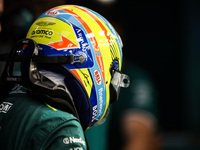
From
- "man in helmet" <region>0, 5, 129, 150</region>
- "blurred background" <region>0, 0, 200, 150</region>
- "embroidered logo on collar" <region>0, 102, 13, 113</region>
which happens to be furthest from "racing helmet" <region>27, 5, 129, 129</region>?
"blurred background" <region>0, 0, 200, 150</region>

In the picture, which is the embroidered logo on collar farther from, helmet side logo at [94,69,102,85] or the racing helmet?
helmet side logo at [94,69,102,85]

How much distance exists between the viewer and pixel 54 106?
1.27 metres

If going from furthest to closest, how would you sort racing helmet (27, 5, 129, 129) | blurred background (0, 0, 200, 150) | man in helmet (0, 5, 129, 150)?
blurred background (0, 0, 200, 150) → racing helmet (27, 5, 129, 129) → man in helmet (0, 5, 129, 150)

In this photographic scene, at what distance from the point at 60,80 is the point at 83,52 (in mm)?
154

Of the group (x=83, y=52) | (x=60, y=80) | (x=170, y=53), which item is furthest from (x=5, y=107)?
(x=170, y=53)

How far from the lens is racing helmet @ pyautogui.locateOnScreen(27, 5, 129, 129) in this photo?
4.47 feet

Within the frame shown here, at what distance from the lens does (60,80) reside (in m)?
→ 1.34

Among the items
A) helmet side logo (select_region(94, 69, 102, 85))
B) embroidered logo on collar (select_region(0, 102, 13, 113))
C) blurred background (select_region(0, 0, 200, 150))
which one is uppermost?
helmet side logo (select_region(94, 69, 102, 85))

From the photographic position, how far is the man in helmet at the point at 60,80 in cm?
117

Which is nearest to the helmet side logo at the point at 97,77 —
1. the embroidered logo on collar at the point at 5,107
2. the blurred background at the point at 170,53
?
the embroidered logo on collar at the point at 5,107

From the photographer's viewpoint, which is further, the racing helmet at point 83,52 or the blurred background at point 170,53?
the blurred background at point 170,53

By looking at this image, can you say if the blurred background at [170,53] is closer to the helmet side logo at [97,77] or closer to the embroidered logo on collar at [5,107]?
the helmet side logo at [97,77]

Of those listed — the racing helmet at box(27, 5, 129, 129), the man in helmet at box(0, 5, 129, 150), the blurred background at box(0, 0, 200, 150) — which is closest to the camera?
the man in helmet at box(0, 5, 129, 150)

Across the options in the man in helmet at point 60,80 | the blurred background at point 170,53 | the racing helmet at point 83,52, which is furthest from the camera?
the blurred background at point 170,53
